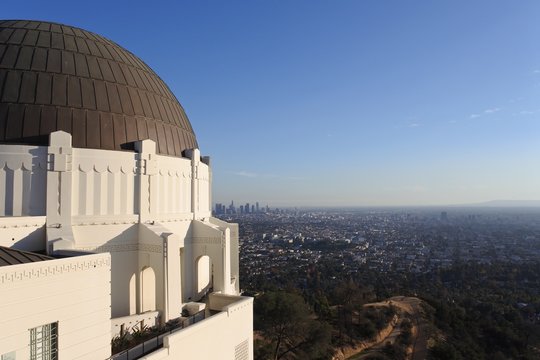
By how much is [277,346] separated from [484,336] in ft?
93.2

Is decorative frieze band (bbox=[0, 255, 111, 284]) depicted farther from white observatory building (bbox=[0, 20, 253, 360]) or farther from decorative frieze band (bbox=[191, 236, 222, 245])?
decorative frieze band (bbox=[191, 236, 222, 245])

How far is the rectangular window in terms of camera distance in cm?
855

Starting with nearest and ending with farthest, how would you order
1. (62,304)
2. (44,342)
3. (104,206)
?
(44,342), (62,304), (104,206)

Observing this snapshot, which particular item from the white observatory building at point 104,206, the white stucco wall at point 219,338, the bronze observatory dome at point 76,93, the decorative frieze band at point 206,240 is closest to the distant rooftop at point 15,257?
the white observatory building at point 104,206

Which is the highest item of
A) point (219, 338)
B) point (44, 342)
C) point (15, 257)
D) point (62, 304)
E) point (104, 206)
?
point (104, 206)

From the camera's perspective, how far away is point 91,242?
12984 millimetres

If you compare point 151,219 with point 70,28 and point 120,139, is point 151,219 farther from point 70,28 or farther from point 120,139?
point 70,28

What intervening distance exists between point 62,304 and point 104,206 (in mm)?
4717

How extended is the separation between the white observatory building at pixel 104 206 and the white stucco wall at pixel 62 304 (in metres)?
0.03

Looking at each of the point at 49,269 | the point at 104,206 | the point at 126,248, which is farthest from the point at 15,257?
the point at 126,248

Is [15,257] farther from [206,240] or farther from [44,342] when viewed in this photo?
[206,240]

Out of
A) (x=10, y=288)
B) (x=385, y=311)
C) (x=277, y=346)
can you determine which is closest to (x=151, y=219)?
(x=10, y=288)

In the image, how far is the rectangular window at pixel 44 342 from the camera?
336 inches

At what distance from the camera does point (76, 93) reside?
45.3ft
